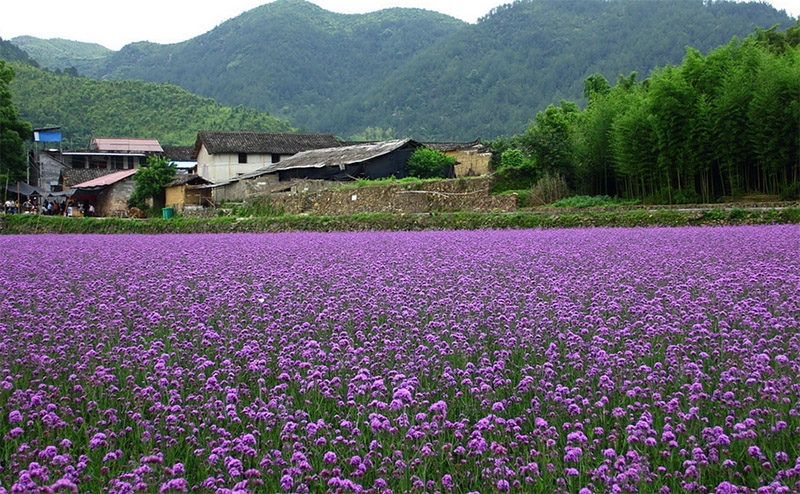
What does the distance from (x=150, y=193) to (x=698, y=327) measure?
127 feet

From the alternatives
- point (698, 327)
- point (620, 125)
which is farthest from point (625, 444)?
point (620, 125)

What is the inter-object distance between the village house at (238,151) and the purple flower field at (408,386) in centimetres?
3844

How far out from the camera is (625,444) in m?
2.92

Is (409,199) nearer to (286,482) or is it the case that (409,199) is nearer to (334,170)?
(334,170)

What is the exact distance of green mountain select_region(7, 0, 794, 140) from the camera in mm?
92062

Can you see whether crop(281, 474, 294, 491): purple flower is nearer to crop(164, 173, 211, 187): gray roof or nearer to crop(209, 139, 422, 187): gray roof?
crop(209, 139, 422, 187): gray roof

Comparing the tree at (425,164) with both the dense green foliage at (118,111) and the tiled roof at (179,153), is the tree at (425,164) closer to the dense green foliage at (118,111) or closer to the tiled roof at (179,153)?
the tiled roof at (179,153)

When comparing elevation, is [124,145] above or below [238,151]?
above

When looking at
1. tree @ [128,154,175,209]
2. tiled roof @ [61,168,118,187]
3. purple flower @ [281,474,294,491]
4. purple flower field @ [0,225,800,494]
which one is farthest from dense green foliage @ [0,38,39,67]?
purple flower @ [281,474,294,491]

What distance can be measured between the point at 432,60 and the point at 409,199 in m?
84.6

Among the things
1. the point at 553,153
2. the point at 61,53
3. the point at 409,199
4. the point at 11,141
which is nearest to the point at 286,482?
the point at 409,199

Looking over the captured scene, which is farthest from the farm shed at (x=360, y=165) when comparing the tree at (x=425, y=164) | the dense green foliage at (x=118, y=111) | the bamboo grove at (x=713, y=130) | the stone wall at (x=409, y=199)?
the dense green foliage at (x=118, y=111)

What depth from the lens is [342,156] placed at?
119 feet

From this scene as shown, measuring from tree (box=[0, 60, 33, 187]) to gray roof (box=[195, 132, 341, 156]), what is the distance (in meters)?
11.6
